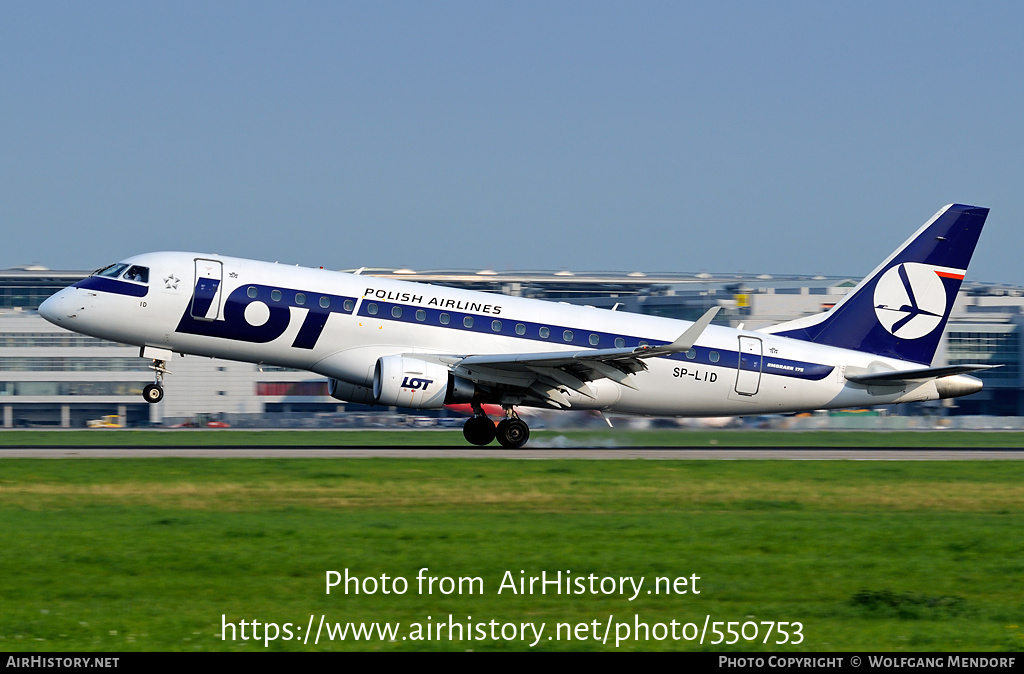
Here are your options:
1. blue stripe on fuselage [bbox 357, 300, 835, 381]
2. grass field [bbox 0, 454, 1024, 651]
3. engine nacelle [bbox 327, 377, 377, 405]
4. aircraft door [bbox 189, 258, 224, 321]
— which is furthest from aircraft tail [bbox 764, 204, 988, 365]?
aircraft door [bbox 189, 258, 224, 321]

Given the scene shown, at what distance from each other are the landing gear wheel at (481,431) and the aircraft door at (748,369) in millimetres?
7554

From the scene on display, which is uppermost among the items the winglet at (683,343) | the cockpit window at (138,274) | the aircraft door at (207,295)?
the cockpit window at (138,274)

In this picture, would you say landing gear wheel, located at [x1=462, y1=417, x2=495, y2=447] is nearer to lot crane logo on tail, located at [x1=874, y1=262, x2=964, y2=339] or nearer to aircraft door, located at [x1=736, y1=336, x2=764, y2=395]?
aircraft door, located at [x1=736, y1=336, x2=764, y2=395]

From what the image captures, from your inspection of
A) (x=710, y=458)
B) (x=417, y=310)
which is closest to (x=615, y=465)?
(x=710, y=458)

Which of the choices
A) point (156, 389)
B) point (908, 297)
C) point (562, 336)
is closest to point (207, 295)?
point (156, 389)

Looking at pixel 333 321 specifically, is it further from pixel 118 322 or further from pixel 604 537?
pixel 604 537

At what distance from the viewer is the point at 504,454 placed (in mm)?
30547

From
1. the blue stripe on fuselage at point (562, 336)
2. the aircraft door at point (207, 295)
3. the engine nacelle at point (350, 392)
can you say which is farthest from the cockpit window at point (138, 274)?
the engine nacelle at point (350, 392)

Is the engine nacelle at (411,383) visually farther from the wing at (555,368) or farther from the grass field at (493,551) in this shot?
the grass field at (493,551)

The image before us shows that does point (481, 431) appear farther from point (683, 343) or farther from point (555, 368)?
point (683, 343)

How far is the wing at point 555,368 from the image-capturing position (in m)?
30.1

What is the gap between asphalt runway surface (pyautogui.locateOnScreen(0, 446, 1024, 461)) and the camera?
1149 inches

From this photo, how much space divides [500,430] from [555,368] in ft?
9.17

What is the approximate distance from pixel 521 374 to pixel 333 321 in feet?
17.6
